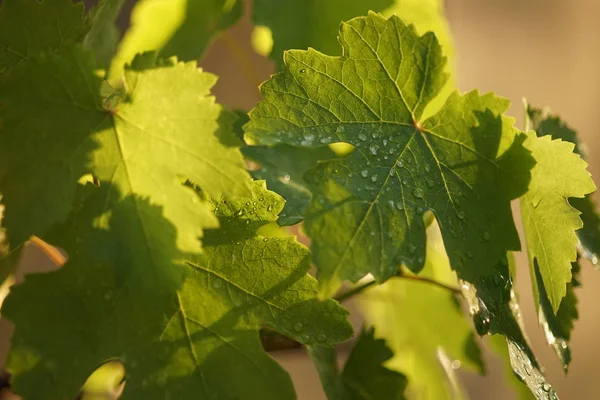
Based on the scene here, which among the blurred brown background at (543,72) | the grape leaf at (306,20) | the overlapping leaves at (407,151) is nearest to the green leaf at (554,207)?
the overlapping leaves at (407,151)

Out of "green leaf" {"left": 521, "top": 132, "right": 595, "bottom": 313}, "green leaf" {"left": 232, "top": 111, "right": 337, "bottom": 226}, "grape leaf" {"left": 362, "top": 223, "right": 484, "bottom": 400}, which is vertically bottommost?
"grape leaf" {"left": 362, "top": 223, "right": 484, "bottom": 400}

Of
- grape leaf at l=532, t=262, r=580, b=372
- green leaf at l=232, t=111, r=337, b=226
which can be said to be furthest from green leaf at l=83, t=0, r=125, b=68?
grape leaf at l=532, t=262, r=580, b=372

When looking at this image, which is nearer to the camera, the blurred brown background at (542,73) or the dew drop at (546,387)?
the dew drop at (546,387)

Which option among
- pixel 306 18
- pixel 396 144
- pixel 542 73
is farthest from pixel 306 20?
pixel 542 73

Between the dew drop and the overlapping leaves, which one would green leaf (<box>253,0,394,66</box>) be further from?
the dew drop

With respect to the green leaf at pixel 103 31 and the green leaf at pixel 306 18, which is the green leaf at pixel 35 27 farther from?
the green leaf at pixel 306 18

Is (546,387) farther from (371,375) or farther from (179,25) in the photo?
(179,25)
